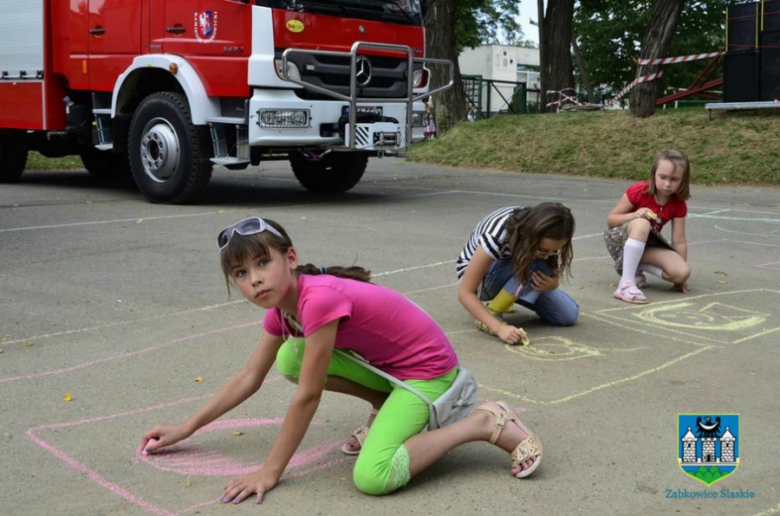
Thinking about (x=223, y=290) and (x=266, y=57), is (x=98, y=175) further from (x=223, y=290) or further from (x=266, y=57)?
(x=223, y=290)

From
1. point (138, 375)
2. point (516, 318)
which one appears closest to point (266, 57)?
point (516, 318)

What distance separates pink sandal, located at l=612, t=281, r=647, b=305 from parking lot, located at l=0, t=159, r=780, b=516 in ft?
0.40

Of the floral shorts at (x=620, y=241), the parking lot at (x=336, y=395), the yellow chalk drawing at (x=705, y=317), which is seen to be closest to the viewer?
the parking lot at (x=336, y=395)

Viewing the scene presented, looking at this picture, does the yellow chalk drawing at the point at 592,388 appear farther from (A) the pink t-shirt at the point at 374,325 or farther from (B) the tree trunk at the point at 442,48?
(B) the tree trunk at the point at 442,48

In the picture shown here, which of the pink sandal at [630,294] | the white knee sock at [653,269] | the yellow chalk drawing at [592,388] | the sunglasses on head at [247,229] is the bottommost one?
the yellow chalk drawing at [592,388]

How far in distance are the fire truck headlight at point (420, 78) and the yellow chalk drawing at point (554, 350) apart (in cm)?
652

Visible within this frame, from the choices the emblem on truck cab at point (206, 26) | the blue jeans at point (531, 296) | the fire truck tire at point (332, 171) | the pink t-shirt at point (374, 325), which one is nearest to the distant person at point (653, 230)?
the blue jeans at point (531, 296)

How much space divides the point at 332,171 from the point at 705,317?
7211 mm

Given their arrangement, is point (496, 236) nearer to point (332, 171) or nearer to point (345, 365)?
point (345, 365)

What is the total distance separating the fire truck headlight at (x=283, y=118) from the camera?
962cm

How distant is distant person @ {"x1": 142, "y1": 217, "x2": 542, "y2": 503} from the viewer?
3115 millimetres

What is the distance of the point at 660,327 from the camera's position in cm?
550

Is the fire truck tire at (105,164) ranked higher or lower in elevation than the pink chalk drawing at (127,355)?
higher

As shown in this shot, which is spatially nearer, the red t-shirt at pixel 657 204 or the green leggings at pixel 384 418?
the green leggings at pixel 384 418
